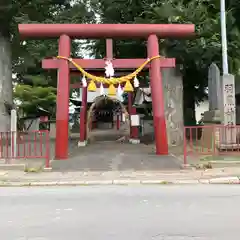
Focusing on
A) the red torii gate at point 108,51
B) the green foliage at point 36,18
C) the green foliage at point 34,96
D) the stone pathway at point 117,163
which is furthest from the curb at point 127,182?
the green foliage at point 34,96

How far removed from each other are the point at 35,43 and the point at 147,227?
17961 millimetres

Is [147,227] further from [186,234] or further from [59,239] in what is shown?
[59,239]

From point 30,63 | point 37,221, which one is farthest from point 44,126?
point 37,221

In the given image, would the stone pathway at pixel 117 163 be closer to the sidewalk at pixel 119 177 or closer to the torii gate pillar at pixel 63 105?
the torii gate pillar at pixel 63 105

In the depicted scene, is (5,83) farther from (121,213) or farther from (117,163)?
(121,213)

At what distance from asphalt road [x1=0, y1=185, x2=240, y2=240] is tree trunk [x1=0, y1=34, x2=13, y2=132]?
9.94 metres

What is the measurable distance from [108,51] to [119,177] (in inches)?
237

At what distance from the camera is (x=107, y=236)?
5805 mm

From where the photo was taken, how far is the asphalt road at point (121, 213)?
5.94 meters

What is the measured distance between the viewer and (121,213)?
7215 mm

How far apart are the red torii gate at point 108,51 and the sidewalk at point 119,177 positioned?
330 centimetres

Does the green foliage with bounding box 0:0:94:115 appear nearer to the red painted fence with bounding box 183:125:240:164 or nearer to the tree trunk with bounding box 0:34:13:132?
the tree trunk with bounding box 0:34:13:132

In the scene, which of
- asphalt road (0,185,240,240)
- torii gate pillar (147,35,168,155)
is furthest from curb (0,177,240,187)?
torii gate pillar (147,35,168,155)

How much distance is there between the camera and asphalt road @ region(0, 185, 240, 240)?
594 centimetres
